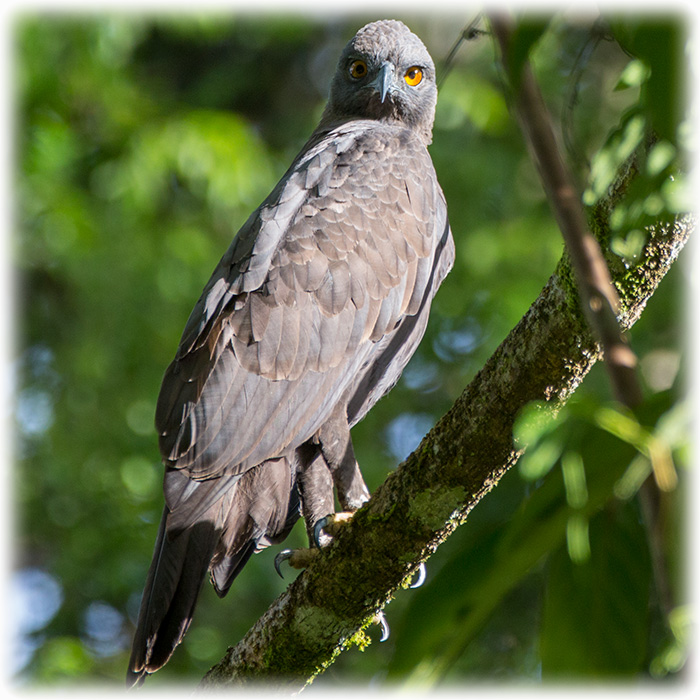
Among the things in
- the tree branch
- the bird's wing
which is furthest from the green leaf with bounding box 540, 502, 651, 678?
the bird's wing

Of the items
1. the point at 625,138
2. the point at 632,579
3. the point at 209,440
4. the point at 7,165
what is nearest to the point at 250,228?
the point at 209,440

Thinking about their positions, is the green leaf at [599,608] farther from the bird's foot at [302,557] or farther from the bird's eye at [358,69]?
the bird's eye at [358,69]

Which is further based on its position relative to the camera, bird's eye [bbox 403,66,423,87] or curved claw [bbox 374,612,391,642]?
bird's eye [bbox 403,66,423,87]

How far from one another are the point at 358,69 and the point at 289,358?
168 centimetres

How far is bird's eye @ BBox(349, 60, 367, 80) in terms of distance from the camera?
370 centimetres

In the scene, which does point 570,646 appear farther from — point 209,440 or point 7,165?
point 7,165

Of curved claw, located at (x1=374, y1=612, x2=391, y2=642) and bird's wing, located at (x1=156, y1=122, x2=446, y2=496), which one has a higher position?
bird's wing, located at (x1=156, y1=122, x2=446, y2=496)

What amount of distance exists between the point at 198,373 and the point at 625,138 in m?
1.77

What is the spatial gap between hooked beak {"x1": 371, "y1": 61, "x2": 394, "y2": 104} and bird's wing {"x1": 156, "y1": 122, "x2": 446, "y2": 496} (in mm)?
552

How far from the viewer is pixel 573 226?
0.73 meters

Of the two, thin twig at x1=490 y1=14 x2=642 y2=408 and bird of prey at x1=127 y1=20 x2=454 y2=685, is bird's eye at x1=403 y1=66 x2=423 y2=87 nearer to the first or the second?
bird of prey at x1=127 y1=20 x2=454 y2=685

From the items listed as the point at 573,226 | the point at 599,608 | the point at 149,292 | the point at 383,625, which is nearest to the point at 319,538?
the point at 383,625

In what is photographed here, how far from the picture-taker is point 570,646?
0.91 m

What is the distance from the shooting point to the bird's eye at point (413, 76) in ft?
12.0
